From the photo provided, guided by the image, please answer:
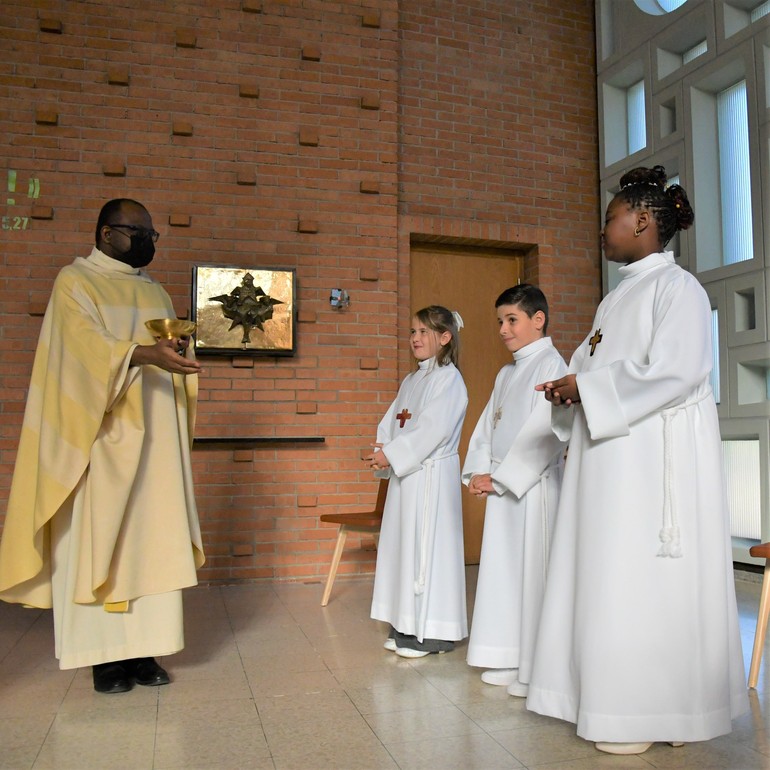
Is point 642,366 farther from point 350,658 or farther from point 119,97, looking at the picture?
point 119,97

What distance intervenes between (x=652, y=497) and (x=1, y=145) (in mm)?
4611

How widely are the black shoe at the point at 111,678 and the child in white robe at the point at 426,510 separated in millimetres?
1159

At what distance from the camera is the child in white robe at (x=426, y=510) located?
11.9ft

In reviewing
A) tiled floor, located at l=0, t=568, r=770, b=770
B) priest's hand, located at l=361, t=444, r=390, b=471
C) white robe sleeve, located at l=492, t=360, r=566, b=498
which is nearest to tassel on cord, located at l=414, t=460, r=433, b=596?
priest's hand, located at l=361, t=444, r=390, b=471

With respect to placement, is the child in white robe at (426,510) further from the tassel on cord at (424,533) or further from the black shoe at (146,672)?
the black shoe at (146,672)

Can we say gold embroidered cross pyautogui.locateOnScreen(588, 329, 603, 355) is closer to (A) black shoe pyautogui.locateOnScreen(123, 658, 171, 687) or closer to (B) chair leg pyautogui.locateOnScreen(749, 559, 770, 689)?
(B) chair leg pyautogui.locateOnScreen(749, 559, 770, 689)

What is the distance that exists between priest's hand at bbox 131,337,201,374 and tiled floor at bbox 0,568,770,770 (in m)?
1.20

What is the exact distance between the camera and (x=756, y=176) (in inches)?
202

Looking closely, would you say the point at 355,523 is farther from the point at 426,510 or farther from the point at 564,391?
the point at 564,391

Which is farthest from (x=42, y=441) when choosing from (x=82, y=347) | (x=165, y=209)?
(x=165, y=209)

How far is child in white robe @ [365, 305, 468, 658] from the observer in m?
3.62

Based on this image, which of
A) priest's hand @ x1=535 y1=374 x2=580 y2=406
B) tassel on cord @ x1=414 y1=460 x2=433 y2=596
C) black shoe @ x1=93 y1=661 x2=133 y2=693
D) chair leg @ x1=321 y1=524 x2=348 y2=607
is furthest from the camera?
chair leg @ x1=321 y1=524 x2=348 y2=607

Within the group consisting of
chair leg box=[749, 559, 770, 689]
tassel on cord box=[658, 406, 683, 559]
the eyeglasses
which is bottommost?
chair leg box=[749, 559, 770, 689]

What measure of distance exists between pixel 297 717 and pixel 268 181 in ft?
12.6
